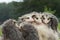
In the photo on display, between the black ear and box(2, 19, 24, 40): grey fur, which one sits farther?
the black ear

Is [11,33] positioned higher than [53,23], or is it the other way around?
[53,23]

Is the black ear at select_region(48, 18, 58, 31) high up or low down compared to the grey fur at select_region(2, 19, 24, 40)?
up

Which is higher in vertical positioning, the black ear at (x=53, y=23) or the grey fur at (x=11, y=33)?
the black ear at (x=53, y=23)

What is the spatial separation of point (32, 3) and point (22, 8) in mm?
1317

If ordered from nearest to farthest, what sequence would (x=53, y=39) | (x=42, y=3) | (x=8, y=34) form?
(x=8, y=34) → (x=53, y=39) → (x=42, y=3)

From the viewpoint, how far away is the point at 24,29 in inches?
94.5

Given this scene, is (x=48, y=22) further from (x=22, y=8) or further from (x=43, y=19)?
(x=22, y=8)

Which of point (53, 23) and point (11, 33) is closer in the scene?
point (11, 33)

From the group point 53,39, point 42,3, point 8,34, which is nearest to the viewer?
point 8,34

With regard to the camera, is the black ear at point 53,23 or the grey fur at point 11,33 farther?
the black ear at point 53,23

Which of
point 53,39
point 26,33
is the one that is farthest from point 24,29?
point 53,39

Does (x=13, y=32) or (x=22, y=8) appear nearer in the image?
(x=13, y=32)

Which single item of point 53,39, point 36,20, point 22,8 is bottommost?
point 53,39

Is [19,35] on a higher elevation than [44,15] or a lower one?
lower
